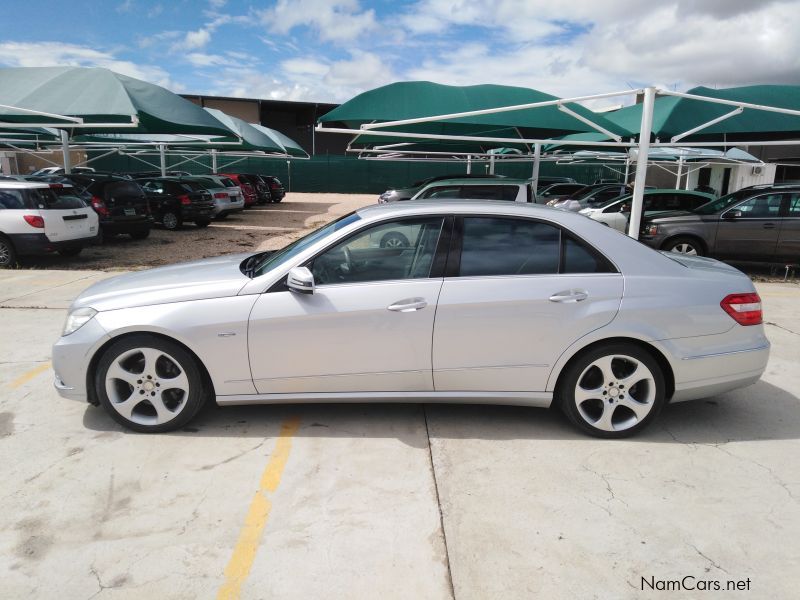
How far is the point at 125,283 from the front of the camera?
413 centimetres

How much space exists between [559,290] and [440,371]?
91 centimetres

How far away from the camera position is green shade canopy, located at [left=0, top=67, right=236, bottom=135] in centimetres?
1357

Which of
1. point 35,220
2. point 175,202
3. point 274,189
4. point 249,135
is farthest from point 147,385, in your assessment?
point 274,189

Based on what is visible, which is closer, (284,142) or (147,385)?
(147,385)

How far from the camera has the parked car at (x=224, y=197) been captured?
765 inches

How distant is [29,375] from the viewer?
5027mm

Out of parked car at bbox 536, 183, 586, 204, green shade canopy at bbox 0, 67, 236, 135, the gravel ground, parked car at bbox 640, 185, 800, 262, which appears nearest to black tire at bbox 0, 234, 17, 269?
the gravel ground

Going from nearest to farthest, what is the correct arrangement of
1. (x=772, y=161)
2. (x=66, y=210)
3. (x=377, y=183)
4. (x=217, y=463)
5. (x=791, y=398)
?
1. (x=217, y=463)
2. (x=791, y=398)
3. (x=66, y=210)
4. (x=772, y=161)
5. (x=377, y=183)

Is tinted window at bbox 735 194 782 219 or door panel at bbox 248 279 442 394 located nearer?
door panel at bbox 248 279 442 394

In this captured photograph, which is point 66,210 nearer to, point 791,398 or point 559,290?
point 559,290

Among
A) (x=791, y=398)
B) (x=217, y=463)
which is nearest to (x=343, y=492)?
(x=217, y=463)

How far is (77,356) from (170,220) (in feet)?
48.7

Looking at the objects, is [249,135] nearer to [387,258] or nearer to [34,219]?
[34,219]

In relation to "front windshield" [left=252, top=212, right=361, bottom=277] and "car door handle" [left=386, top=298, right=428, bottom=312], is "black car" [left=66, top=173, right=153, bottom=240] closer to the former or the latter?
"front windshield" [left=252, top=212, right=361, bottom=277]
